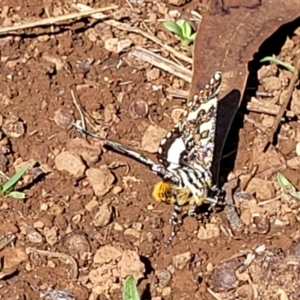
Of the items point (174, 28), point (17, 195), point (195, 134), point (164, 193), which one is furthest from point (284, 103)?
point (17, 195)

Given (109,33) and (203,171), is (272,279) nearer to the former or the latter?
(203,171)

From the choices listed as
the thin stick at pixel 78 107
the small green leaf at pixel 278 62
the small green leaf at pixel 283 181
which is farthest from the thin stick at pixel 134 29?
the small green leaf at pixel 283 181

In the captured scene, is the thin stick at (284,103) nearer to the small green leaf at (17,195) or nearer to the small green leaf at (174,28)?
the small green leaf at (174,28)

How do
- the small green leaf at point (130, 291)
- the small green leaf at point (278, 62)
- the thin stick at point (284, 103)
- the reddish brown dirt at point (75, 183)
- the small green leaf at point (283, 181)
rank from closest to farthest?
1. the small green leaf at point (130, 291)
2. the reddish brown dirt at point (75, 183)
3. the small green leaf at point (283, 181)
4. the thin stick at point (284, 103)
5. the small green leaf at point (278, 62)

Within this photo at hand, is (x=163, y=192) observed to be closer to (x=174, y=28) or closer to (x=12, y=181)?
(x=12, y=181)

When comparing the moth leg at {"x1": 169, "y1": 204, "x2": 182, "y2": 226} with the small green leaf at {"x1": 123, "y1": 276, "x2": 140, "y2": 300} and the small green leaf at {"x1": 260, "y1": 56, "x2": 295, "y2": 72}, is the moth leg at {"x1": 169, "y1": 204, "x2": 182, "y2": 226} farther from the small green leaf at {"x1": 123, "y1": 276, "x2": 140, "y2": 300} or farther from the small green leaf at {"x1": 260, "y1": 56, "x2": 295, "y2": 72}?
the small green leaf at {"x1": 260, "y1": 56, "x2": 295, "y2": 72}

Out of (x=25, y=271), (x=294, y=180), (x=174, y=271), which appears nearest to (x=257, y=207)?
(x=294, y=180)

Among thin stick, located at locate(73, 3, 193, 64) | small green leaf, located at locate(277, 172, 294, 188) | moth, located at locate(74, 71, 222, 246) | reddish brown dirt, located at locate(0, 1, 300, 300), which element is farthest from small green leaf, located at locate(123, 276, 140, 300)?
thin stick, located at locate(73, 3, 193, 64)
